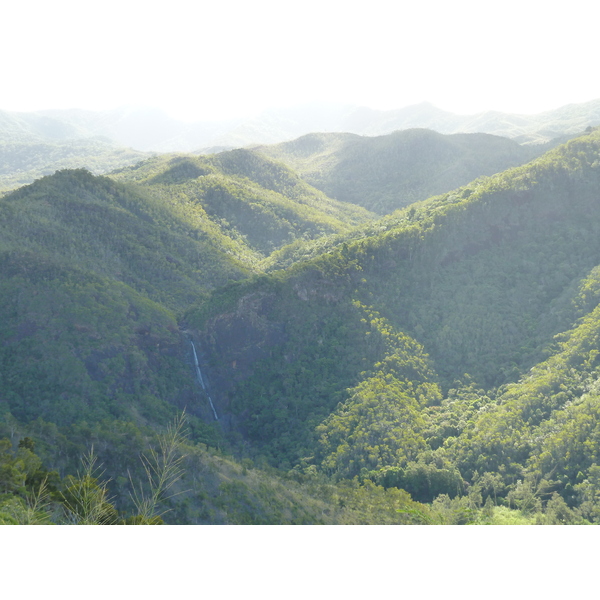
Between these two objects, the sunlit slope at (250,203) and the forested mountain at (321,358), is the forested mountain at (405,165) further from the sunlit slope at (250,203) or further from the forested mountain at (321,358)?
the forested mountain at (321,358)

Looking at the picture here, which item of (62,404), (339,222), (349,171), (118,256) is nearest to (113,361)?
(62,404)

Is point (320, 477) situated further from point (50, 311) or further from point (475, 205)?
point (475, 205)

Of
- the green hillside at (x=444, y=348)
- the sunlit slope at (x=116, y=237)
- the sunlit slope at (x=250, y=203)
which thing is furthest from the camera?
the sunlit slope at (x=250, y=203)

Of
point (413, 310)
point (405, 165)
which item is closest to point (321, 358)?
point (413, 310)

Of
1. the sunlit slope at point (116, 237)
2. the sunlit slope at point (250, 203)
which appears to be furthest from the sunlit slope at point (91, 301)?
the sunlit slope at point (250, 203)

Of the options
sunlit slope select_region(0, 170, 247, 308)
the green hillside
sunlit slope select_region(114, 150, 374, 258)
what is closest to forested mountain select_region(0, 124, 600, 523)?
the green hillside

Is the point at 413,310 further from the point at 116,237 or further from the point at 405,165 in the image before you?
the point at 405,165

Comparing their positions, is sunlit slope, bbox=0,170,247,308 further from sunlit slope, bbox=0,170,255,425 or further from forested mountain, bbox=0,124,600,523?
forested mountain, bbox=0,124,600,523
